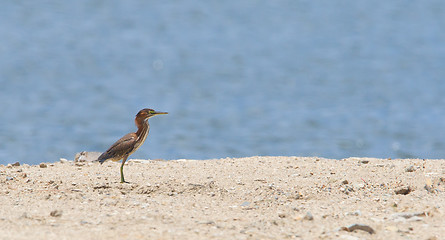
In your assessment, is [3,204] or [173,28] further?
[173,28]

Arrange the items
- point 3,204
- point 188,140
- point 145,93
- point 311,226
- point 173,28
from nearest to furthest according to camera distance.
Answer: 1. point 311,226
2. point 3,204
3. point 188,140
4. point 145,93
5. point 173,28

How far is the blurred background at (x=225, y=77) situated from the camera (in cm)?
2091

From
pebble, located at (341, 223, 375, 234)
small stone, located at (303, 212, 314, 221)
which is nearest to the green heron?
small stone, located at (303, 212, 314, 221)

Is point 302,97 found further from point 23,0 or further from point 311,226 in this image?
point 23,0

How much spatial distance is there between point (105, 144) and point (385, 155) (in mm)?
7242

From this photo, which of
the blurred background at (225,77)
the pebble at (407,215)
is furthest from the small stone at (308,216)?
the blurred background at (225,77)

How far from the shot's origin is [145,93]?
25.5 meters

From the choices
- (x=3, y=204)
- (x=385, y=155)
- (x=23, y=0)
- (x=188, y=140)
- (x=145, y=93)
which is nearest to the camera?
(x=3, y=204)

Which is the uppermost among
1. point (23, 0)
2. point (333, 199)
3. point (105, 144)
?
point (23, 0)

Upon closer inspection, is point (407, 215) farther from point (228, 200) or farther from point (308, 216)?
point (228, 200)

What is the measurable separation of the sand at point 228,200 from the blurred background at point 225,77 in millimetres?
8713

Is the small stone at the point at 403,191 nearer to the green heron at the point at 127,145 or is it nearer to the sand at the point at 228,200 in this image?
the sand at the point at 228,200

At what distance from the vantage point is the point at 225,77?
29.1m

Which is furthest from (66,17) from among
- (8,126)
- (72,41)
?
(8,126)
